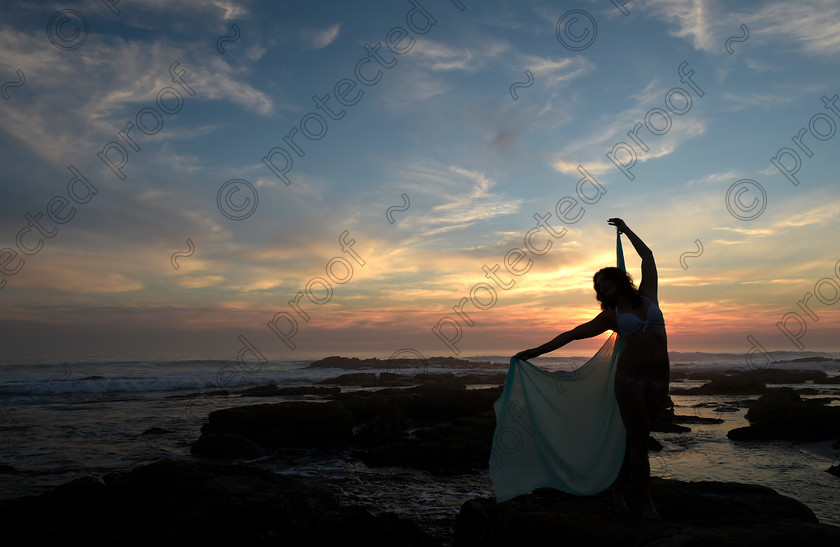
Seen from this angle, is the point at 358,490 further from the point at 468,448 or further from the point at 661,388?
the point at 661,388

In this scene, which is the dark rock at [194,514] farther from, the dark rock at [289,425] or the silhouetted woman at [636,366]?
the dark rock at [289,425]

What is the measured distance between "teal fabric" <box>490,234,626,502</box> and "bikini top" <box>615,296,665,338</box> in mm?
358

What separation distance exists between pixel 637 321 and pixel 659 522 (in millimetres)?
1868

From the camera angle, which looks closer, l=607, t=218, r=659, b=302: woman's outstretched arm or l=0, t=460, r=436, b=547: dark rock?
l=0, t=460, r=436, b=547: dark rock

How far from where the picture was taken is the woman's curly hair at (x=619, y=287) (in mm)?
5292

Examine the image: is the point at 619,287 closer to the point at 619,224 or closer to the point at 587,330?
the point at 587,330

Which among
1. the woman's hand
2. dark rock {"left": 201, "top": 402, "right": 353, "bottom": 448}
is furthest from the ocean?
the woman's hand

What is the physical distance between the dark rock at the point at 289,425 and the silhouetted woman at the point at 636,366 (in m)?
10.5

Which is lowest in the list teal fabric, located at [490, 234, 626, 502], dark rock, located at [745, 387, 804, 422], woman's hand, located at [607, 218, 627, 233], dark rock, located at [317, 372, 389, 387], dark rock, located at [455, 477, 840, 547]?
dark rock, located at [317, 372, 389, 387]

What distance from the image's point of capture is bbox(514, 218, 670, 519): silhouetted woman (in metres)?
5.14

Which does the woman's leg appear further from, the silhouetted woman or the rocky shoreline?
the rocky shoreline

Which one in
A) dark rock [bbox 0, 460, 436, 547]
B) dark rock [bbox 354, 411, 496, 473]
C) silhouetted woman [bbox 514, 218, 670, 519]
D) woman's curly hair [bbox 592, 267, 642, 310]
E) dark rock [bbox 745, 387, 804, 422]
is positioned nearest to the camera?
dark rock [bbox 0, 460, 436, 547]

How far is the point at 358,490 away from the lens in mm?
9039

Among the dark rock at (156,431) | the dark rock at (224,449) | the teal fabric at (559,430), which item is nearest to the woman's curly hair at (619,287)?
the teal fabric at (559,430)
